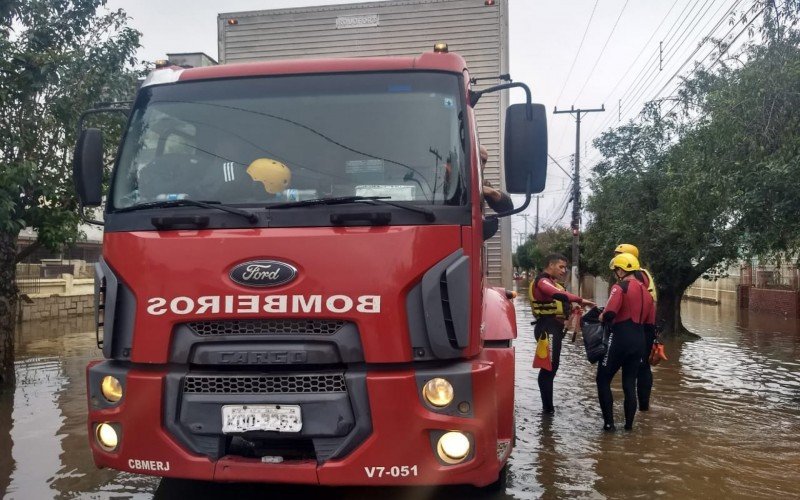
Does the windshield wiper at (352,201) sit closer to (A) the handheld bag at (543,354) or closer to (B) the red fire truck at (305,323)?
(B) the red fire truck at (305,323)

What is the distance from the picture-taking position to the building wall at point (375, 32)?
7266 millimetres

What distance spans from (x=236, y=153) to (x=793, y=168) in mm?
6080

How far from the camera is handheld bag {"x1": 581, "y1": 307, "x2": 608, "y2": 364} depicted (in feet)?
23.3

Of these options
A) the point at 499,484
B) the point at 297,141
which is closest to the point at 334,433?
the point at 297,141

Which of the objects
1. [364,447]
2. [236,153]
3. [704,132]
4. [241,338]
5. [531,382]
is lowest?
[531,382]

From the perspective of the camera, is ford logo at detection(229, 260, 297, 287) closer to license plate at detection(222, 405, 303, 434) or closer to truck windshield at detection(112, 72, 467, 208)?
truck windshield at detection(112, 72, 467, 208)

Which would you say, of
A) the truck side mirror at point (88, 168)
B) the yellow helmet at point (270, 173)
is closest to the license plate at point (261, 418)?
the yellow helmet at point (270, 173)

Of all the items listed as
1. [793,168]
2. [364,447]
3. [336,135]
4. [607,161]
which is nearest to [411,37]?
[336,135]

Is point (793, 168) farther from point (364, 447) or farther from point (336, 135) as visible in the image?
point (364, 447)

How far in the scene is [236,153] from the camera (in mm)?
4223

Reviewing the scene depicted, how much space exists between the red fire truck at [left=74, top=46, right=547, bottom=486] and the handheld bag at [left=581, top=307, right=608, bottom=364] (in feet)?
11.2

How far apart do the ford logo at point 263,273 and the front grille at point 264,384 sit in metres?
0.48

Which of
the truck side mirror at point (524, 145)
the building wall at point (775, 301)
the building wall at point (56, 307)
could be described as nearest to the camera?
the truck side mirror at point (524, 145)

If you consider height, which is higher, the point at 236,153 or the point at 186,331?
the point at 236,153
